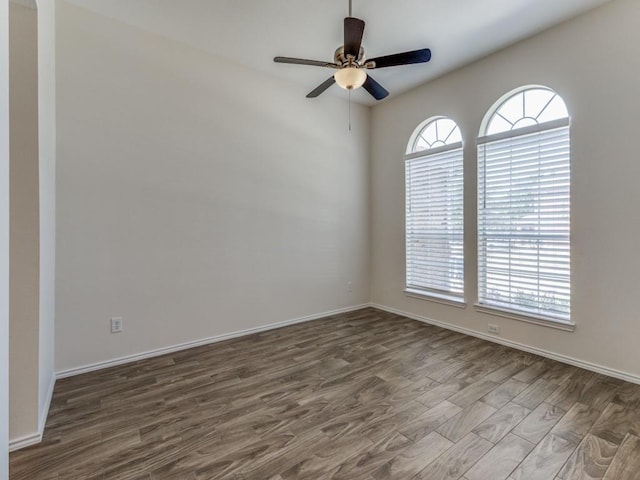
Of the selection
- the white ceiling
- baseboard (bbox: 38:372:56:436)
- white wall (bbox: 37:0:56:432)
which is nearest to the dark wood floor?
baseboard (bbox: 38:372:56:436)

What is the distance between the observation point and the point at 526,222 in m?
2.98

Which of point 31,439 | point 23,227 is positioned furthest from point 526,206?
point 31,439

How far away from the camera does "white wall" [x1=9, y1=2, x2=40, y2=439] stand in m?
1.71

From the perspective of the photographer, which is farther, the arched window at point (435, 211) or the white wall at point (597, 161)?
the arched window at point (435, 211)

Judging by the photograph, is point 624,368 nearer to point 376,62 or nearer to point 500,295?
point 500,295

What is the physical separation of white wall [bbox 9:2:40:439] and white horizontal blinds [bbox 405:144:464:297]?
3.70 metres

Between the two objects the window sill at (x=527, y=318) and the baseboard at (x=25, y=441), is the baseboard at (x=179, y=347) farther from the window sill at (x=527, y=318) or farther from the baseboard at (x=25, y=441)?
the window sill at (x=527, y=318)

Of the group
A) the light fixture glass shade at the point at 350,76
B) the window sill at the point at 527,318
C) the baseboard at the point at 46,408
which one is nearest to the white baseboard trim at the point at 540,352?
the window sill at the point at 527,318

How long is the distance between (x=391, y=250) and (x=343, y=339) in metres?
1.60

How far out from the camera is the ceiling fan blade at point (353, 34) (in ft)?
6.50

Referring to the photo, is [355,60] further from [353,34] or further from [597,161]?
[597,161]

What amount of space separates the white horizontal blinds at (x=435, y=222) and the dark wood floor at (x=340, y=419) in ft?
3.37

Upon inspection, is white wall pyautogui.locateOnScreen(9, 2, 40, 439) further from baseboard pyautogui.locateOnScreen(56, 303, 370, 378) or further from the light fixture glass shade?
the light fixture glass shade

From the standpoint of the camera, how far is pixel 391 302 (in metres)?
4.40
